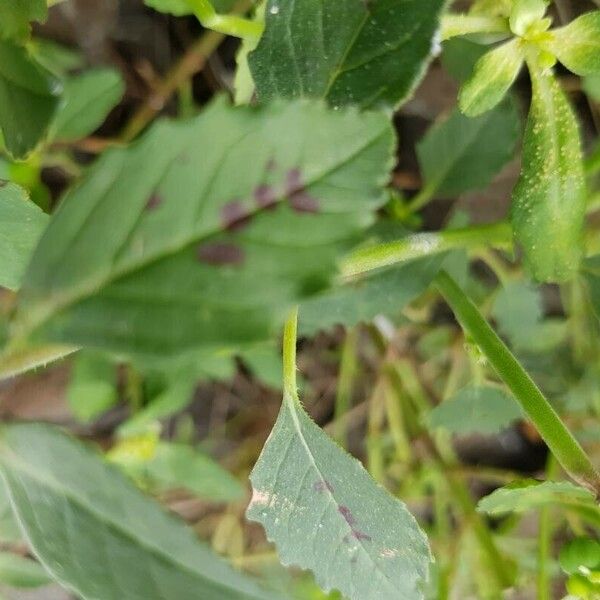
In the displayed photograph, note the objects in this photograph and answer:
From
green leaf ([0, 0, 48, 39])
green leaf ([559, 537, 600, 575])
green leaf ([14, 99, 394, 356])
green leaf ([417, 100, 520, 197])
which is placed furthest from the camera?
green leaf ([417, 100, 520, 197])

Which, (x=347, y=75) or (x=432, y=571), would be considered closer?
(x=347, y=75)

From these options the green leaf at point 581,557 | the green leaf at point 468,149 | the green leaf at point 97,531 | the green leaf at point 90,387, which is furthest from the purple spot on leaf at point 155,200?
the green leaf at point 90,387

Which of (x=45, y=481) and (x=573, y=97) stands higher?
(x=45, y=481)

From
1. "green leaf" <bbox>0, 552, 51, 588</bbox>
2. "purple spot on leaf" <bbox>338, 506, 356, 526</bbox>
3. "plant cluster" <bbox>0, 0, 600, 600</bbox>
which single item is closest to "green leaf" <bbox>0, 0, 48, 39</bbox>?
"plant cluster" <bbox>0, 0, 600, 600</bbox>

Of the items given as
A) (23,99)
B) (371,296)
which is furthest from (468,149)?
(23,99)

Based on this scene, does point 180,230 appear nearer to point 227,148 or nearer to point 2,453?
point 227,148

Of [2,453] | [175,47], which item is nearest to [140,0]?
[175,47]

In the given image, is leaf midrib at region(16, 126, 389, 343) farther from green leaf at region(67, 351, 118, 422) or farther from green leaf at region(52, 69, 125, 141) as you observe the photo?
green leaf at region(67, 351, 118, 422)
